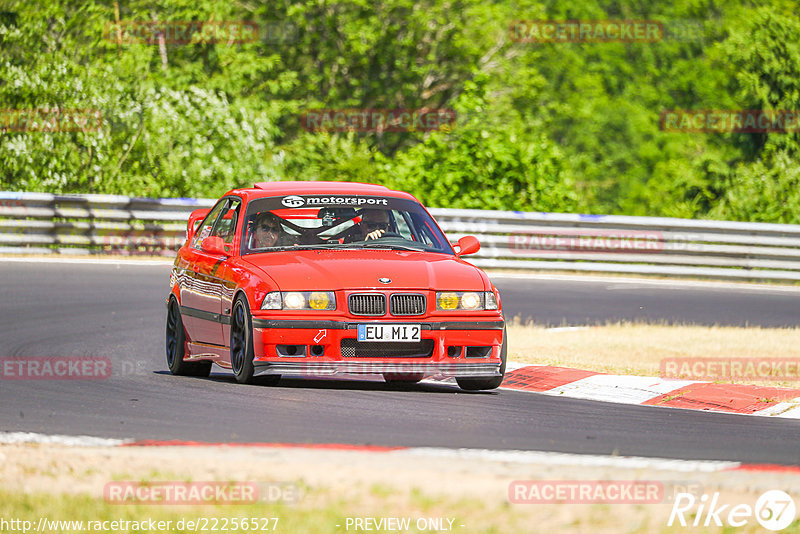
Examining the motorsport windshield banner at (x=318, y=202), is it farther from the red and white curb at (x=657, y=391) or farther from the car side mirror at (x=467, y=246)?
the red and white curb at (x=657, y=391)

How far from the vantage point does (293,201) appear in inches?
409

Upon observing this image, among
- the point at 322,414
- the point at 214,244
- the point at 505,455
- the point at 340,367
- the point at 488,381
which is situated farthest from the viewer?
the point at 214,244

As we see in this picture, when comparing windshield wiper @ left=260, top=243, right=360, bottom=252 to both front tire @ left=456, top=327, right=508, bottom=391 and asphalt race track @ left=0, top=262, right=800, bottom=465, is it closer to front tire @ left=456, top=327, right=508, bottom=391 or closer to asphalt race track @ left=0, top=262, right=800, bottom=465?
asphalt race track @ left=0, top=262, right=800, bottom=465

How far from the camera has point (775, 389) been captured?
33.2ft

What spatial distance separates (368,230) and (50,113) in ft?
49.8

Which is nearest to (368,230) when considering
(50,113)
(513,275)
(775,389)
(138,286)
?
(775,389)

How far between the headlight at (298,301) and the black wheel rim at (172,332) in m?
2.07

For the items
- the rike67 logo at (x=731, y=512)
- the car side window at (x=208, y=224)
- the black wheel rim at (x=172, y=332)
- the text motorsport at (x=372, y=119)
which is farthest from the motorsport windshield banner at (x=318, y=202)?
the text motorsport at (x=372, y=119)

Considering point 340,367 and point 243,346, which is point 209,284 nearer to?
point 243,346

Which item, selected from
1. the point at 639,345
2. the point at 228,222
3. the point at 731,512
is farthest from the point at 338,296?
the point at 639,345

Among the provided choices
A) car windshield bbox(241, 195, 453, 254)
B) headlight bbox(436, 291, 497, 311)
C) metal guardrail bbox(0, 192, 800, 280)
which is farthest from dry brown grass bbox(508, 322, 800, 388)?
metal guardrail bbox(0, 192, 800, 280)

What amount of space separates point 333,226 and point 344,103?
31.8m

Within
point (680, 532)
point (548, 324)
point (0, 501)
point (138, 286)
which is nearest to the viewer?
point (680, 532)

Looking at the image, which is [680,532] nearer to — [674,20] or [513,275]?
[513,275]
